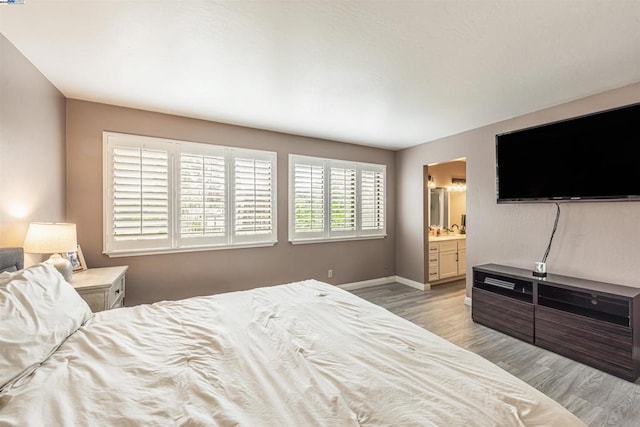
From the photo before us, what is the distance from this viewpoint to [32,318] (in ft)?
4.08

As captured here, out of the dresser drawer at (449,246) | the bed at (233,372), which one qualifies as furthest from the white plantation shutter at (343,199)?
the bed at (233,372)

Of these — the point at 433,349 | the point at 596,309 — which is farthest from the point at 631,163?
the point at 433,349

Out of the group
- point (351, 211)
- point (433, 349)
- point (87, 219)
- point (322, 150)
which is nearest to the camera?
point (433, 349)

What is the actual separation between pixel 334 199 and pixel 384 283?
186cm

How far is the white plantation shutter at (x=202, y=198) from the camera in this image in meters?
3.33

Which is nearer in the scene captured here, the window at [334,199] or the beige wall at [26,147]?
the beige wall at [26,147]

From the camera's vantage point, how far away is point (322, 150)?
14.3ft

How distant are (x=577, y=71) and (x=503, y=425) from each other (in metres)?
2.84

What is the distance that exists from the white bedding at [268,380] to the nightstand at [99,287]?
81cm

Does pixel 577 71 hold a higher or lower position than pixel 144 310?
higher

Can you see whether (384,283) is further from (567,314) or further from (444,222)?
(567,314)

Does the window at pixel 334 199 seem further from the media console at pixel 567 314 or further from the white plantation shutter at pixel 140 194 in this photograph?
the media console at pixel 567 314

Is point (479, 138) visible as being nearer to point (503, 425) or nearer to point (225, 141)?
A: point (225, 141)

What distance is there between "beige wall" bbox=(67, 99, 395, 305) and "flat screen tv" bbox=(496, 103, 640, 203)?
84.6 inches
